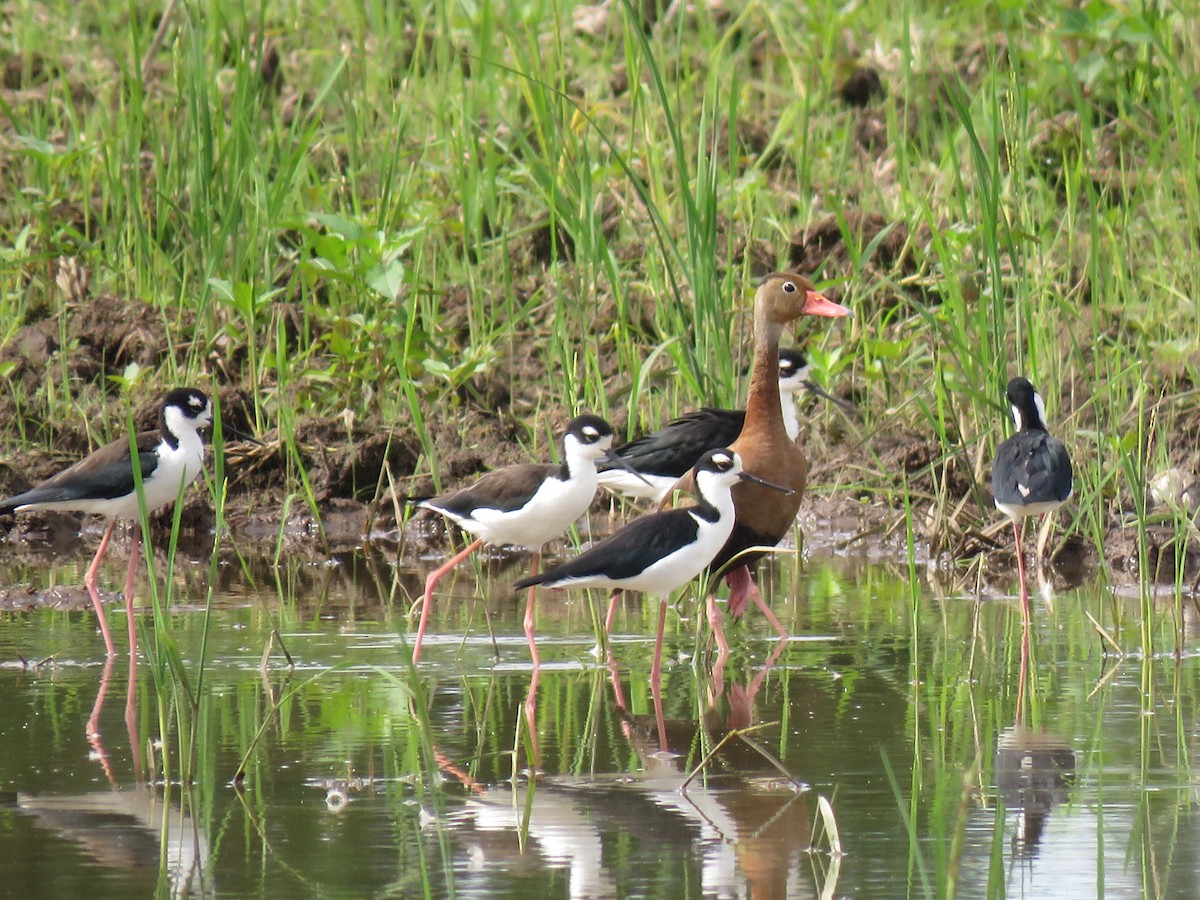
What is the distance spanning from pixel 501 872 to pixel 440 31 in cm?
970

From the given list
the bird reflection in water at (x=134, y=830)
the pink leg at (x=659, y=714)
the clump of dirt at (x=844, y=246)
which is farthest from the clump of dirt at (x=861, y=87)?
the bird reflection in water at (x=134, y=830)

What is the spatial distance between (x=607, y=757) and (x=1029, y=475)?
276 centimetres

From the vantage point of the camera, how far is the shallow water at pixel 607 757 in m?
4.24

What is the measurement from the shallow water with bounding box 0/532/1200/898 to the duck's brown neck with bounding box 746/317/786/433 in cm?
74

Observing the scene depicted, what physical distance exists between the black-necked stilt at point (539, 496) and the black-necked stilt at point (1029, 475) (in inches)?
61.5

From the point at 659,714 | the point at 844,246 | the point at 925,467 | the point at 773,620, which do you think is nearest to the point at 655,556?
the point at 659,714

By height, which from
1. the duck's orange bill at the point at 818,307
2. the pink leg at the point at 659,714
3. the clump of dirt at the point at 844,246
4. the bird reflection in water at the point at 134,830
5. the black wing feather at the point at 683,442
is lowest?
the bird reflection in water at the point at 134,830

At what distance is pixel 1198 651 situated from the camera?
21.4 ft

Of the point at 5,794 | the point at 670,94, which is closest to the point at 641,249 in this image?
the point at 670,94

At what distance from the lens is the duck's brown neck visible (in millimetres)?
7711

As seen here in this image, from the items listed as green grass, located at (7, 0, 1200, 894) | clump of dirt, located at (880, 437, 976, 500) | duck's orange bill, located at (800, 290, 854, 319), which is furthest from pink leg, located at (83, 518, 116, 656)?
clump of dirt, located at (880, 437, 976, 500)

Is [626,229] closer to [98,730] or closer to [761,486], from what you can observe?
[761,486]

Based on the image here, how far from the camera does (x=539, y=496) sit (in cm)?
707

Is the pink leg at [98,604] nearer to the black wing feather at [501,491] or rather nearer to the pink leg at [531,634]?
the black wing feather at [501,491]
